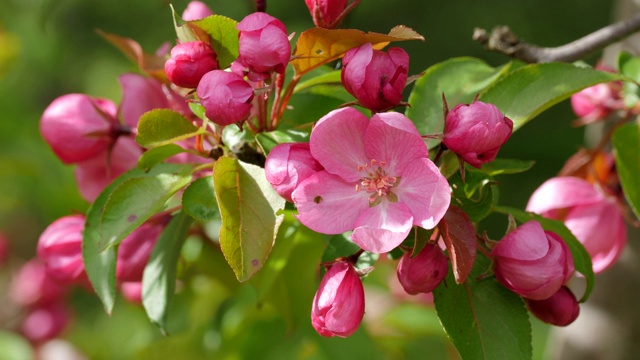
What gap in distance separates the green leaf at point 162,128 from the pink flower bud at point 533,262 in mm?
387

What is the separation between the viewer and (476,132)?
85 centimetres

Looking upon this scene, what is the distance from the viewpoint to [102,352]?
2.32 meters

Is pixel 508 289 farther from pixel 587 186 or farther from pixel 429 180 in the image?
pixel 587 186

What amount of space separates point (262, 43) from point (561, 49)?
0.55m

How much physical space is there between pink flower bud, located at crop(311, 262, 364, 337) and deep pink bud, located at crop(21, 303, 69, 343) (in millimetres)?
1693

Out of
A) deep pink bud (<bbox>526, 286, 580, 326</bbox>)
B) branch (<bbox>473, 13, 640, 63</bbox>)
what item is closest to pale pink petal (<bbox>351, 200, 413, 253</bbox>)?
deep pink bud (<bbox>526, 286, 580, 326</bbox>)

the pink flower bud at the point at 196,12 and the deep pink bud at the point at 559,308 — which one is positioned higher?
the pink flower bud at the point at 196,12

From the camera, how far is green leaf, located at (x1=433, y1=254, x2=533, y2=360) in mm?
963

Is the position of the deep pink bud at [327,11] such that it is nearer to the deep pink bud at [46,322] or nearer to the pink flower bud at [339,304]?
the pink flower bud at [339,304]

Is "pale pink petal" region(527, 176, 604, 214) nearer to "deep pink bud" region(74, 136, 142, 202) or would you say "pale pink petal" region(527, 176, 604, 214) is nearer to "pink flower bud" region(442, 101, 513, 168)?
"pink flower bud" region(442, 101, 513, 168)

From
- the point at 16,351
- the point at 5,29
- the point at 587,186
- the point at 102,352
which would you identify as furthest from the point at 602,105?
the point at 5,29

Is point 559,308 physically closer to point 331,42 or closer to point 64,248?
point 331,42

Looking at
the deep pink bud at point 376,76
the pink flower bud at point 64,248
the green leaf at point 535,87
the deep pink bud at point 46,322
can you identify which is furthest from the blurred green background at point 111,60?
the deep pink bud at point 376,76

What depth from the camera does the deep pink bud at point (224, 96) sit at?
35.6 inches
